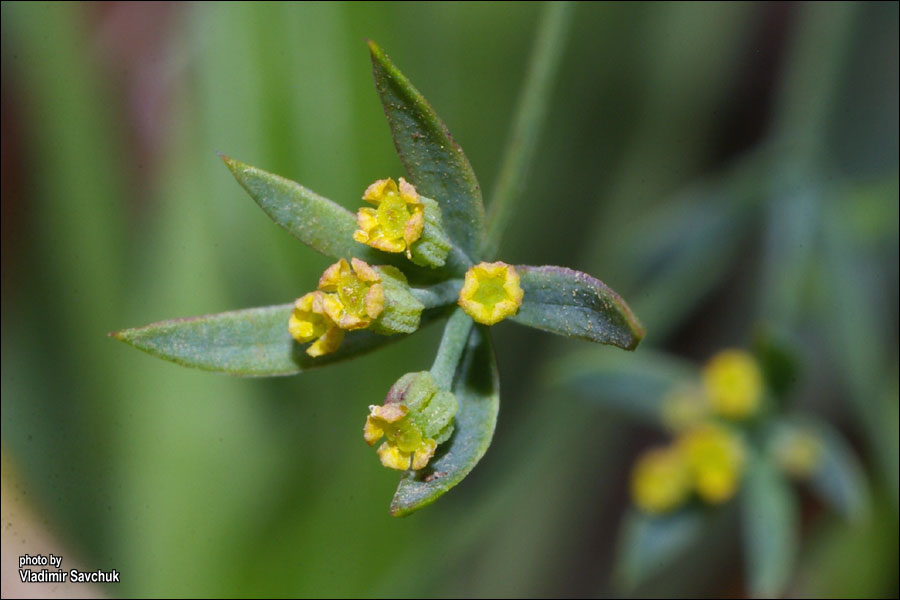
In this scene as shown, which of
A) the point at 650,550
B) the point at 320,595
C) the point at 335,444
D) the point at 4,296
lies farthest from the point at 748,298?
the point at 4,296

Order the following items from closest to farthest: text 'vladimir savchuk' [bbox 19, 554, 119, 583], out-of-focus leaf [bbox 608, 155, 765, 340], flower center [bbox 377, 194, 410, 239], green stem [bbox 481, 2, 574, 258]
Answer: flower center [bbox 377, 194, 410, 239] → green stem [bbox 481, 2, 574, 258] → text 'vladimir savchuk' [bbox 19, 554, 119, 583] → out-of-focus leaf [bbox 608, 155, 765, 340]

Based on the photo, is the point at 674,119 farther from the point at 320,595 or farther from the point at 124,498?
the point at 124,498

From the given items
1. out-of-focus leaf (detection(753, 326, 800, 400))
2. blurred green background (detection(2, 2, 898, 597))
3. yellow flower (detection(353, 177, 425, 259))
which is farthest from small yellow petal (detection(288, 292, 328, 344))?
out-of-focus leaf (detection(753, 326, 800, 400))

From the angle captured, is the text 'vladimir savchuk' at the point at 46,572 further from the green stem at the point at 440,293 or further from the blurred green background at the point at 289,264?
the green stem at the point at 440,293

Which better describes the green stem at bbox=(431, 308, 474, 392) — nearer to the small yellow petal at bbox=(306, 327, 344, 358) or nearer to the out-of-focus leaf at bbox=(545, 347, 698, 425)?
the small yellow petal at bbox=(306, 327, 344, 358)

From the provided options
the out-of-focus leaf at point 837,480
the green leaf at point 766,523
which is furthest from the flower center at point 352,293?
the out-of-focus leaf at point 837,480

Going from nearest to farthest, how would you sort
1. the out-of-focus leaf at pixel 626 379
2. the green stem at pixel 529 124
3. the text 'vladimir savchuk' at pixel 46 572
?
the green stem at pixel 529 124 → the text 'vladimir savchuk' at pixel 46 572 → the out-of-focus leaf at pixel 626 379
